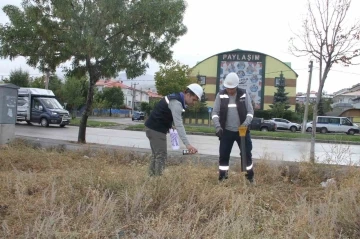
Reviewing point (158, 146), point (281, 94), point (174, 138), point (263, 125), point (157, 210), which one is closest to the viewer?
point (157, 210)

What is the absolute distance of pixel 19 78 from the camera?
45.3m

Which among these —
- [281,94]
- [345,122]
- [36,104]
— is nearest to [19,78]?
[36,104]

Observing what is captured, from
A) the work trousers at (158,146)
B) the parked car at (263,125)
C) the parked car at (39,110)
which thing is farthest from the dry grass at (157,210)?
the parked car at (263,125)

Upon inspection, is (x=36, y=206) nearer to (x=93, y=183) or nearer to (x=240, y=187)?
(x=93, y=183)

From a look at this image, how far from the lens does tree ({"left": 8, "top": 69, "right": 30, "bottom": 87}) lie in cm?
4512

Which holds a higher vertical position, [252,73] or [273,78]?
[252,73]

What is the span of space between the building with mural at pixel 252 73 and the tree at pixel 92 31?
47.3 m

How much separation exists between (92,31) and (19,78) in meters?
39.1

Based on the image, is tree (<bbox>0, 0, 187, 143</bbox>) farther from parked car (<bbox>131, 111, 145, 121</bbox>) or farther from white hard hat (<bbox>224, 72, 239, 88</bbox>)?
parked car (<bbox>131, 111, 145, 121</bbox>)

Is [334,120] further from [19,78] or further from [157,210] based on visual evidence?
[157,210]

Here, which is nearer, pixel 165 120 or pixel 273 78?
pixel 165 120

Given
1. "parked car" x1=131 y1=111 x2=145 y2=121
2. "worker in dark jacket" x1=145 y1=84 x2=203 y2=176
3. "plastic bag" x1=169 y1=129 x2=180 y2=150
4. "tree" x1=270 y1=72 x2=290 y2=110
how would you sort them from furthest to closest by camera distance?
"tree" x1=270 y1=72 x2=290 y2=110 < "parked car" x1=131 y1=111 x2=145 y2=121 < "plastic bag" x1=169 y1=129 x2=180 y2=150 < "worker in dark jacket" x1=145 y1=84 x2=203 y2=176

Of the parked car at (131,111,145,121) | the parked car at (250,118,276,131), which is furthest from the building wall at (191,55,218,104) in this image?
the parked car at (250,118,276,131)

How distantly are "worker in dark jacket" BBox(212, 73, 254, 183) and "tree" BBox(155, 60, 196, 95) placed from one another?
3149 centimetres
